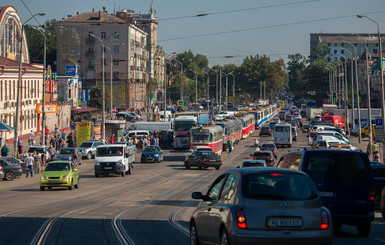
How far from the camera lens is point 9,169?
40.1 metres

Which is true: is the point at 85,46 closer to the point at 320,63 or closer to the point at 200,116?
the point at 200,116

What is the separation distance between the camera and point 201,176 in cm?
4231

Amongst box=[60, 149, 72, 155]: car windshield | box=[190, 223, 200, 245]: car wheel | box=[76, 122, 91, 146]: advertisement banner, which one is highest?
box=[76, 122, 91, 146]: advertisement banner

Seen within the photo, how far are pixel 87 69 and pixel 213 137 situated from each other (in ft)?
224

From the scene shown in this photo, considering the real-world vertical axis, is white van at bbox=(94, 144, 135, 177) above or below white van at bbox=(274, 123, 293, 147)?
below

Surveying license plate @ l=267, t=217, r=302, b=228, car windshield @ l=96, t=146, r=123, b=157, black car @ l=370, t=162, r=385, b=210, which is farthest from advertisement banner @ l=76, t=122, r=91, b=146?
license plate @ l=267, t=217, r=302, b=228

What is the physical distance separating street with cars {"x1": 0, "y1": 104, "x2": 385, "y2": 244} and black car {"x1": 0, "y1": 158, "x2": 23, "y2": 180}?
719mm

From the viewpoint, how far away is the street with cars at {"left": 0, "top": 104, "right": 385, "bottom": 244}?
10172 millimetres


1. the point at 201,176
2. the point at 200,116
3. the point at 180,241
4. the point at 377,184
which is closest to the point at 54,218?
the point at 180,241

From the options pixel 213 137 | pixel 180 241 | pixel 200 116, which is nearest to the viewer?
pixel 180 241

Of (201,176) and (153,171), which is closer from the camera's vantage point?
(201,176)

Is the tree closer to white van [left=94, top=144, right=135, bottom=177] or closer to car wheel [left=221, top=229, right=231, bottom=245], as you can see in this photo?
white van [left=94, top=144, right=135, bottom=177]

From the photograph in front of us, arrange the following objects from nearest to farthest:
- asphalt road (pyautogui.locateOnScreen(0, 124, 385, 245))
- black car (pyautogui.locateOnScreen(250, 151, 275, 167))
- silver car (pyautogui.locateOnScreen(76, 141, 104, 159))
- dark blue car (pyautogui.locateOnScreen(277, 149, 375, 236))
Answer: dark blue car (pyautogui.locateOnScreen(277, 149, 375, 236))
asphalt road (pyautogui.locateOnScreen(0, 124, 385, 245))
black car (pyautogui.locateOnScreen(250, 151, 275, 167))
silver car (pyautogui.locateOnScreen(76, 141, 104, 159))

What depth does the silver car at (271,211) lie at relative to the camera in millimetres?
10070
